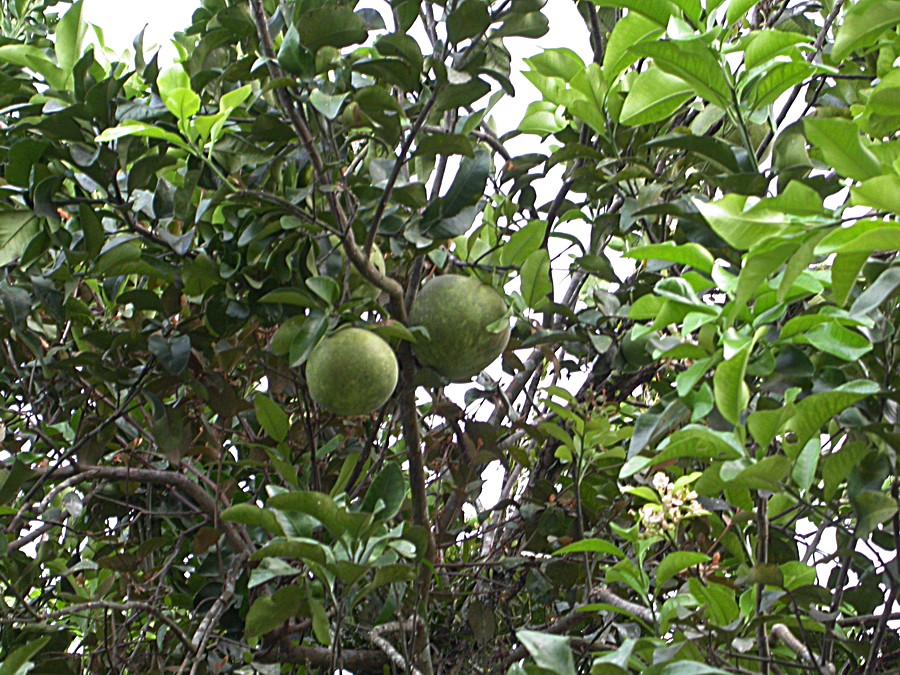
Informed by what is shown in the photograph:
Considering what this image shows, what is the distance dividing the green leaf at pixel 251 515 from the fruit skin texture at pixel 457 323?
44 centimetres

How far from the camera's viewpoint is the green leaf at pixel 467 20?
1341mm

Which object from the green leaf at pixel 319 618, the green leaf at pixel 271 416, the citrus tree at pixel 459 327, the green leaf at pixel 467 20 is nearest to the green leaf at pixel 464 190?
the citrus tree at pixel 459 327

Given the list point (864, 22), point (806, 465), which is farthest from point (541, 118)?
point (806, 465)

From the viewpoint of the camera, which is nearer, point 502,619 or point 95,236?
point 95,236

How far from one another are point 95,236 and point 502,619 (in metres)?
1.31

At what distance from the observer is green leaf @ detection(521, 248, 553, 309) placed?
5.57 ft

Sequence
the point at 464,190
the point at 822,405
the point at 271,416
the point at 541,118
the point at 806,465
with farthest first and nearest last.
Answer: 1. the point at 541,118
2. the point at 271,416
3. the point at 464,190
4. the point at 806,465
5. the point at 822,405

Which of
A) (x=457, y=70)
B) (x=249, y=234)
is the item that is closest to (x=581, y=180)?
(x=457, y=70)

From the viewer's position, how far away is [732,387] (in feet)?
3.33

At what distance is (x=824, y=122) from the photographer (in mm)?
884

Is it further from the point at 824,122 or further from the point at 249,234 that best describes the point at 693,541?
the point at 824,122

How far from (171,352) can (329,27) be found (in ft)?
2.21

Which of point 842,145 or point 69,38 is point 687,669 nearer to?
point 842,145

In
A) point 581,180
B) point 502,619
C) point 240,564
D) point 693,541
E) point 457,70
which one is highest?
point 457,70
